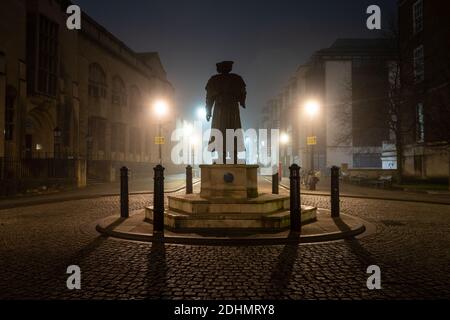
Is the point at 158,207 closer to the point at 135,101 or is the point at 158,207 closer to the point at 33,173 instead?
the point at 33,173

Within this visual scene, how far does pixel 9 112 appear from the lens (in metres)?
20.2

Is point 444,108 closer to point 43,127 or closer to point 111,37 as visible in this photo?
point 43,127

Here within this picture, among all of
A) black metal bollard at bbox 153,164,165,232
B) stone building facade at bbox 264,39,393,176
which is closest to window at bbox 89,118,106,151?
stone building facade at bbox 264,39,393,176

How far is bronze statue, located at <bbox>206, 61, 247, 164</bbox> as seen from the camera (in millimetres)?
9016

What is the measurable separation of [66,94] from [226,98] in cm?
2081

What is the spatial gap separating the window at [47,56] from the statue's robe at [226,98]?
18.4m

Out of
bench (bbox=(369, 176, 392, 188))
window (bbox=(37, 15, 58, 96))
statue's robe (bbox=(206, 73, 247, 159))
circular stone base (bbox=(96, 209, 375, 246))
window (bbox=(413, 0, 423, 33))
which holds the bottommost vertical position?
circular stone base (bbox=(96, 209, 375, 246))

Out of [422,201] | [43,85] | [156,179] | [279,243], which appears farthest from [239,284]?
[43,85]

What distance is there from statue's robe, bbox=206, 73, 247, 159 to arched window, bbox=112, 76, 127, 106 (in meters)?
28.9

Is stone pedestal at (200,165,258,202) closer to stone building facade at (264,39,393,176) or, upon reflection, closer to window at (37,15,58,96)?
window at (37,15,58,96)

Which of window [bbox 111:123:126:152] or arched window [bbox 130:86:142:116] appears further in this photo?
arched window [bbox 130:86:142:116]

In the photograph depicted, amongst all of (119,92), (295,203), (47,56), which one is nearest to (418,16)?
(295,203)

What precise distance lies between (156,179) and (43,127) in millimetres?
20678

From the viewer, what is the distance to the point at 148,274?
4.56 m
